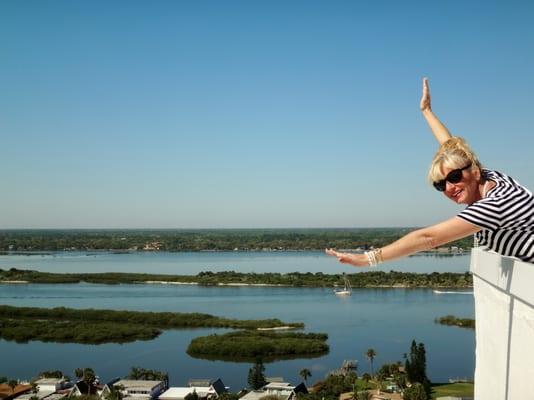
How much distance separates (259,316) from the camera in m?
17.8

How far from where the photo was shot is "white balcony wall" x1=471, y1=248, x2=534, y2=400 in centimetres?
59

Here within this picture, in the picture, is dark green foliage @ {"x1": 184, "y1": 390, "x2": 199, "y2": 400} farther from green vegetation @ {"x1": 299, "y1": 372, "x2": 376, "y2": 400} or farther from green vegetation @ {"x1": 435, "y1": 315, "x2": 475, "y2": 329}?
green vegetation @ {"x1": 435, "y1": 315, "x2": 475, "y2": 329}

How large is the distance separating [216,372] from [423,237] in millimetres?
11867

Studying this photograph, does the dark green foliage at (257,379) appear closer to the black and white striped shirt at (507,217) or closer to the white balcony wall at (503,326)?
the white balcony wall at (503,326)

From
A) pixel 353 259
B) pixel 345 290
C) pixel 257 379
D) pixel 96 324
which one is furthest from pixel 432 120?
pixel 345 290

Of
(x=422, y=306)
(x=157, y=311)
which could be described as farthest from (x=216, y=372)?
(x=422, y=306)

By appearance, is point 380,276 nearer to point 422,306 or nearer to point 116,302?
point 422,306

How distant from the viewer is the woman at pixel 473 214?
63 centimetres

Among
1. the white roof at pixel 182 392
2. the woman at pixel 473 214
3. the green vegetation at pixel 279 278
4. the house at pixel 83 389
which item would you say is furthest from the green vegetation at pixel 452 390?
the green vegetation at pixel 279 278

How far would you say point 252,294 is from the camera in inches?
920

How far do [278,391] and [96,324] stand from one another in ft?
29.0

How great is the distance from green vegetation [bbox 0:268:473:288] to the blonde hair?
23.0 metres

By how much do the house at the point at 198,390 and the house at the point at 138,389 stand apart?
0.18 meters

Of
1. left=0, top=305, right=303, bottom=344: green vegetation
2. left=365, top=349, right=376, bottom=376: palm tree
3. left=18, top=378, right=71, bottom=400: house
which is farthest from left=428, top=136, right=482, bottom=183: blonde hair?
left=0, top=305, right=303, bottom=344: green vegetation
